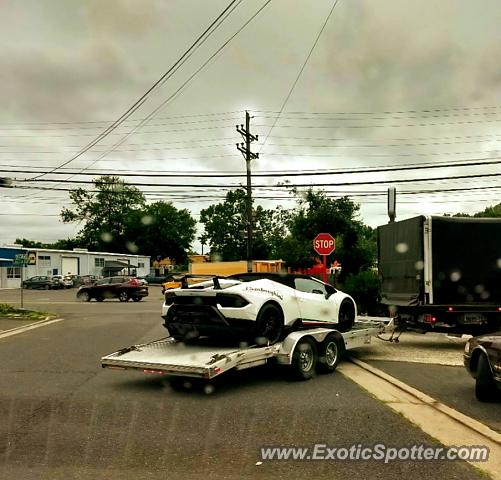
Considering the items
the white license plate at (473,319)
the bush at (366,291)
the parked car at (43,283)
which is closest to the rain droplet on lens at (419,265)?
the white license plate at (473,319)

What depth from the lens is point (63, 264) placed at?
233 feet

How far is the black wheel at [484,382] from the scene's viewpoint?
23.3 feet

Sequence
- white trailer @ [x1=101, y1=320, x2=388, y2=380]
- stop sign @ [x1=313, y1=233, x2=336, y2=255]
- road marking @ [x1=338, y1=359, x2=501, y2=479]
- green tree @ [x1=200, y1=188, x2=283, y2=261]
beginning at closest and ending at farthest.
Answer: road marking @ [x1=338, y1=359, x2=501, y2=479] → white trailer @ [x1=101, y1=320, x2=388, y2=380] → stop sign @ [x1=313, y1=233, x2=336, y2=255] → green tree @ [x1=200, y1=188, x2=283, y2=261]

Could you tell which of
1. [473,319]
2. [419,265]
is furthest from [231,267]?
[473,319]

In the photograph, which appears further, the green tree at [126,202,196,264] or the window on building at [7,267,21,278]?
the green tree at [126,202,196,264]

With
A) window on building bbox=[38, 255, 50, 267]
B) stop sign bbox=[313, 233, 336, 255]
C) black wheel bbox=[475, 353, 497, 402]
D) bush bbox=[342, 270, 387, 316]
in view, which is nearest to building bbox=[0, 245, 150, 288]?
window on building bbox=[38, 255, 50, 267]

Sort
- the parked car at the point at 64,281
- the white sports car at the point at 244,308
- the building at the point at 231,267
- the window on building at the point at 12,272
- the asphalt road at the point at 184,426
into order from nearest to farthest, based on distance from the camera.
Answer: the asphalt road at the point at 184,426
the white sports car at the point at 244,308
the building at the point at 231,267
the parked car at the point at 64,281
the window on building at the point at 12,272

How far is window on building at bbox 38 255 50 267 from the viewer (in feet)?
217

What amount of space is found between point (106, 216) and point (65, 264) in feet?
90.2

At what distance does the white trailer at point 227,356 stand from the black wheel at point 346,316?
0.78m

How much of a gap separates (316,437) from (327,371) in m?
3.74

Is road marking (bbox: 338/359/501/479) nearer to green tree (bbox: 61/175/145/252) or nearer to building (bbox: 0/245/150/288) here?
building (bbox: 0/245/150/288)

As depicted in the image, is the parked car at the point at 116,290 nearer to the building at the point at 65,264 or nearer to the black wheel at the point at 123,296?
the black wheel at the point at 123,296

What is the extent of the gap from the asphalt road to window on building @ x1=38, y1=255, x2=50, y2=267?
60.1m
